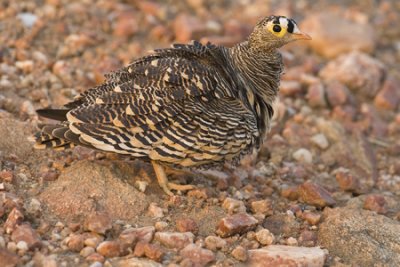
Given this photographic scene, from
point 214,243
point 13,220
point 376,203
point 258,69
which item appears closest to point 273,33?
point 258,69

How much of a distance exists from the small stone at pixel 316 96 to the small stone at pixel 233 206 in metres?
2.68

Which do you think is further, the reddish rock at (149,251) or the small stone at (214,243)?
the small stone at (214,243)

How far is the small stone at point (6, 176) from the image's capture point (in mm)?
5000

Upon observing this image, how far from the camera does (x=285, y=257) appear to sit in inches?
177

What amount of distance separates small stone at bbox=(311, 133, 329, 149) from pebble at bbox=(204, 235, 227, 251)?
2487mm

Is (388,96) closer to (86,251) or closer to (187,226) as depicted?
(187,226)

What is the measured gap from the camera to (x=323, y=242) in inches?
198

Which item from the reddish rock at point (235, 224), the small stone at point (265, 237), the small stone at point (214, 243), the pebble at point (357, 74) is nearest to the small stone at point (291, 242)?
the small stone at point (265, 237)

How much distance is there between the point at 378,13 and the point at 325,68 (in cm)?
253

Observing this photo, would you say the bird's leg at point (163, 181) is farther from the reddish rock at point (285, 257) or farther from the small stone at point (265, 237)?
the reddish rock at point (285, 257)

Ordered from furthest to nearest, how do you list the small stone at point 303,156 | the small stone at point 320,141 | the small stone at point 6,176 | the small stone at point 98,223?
the small stone at point 320,141 → the small stone at point 303,156 → the small stone at point 6,176 → the small stone at point 98,223

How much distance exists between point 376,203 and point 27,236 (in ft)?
9.73

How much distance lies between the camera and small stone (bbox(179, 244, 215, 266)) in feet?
14.6

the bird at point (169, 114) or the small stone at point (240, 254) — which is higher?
the bird at point (169, 114)
